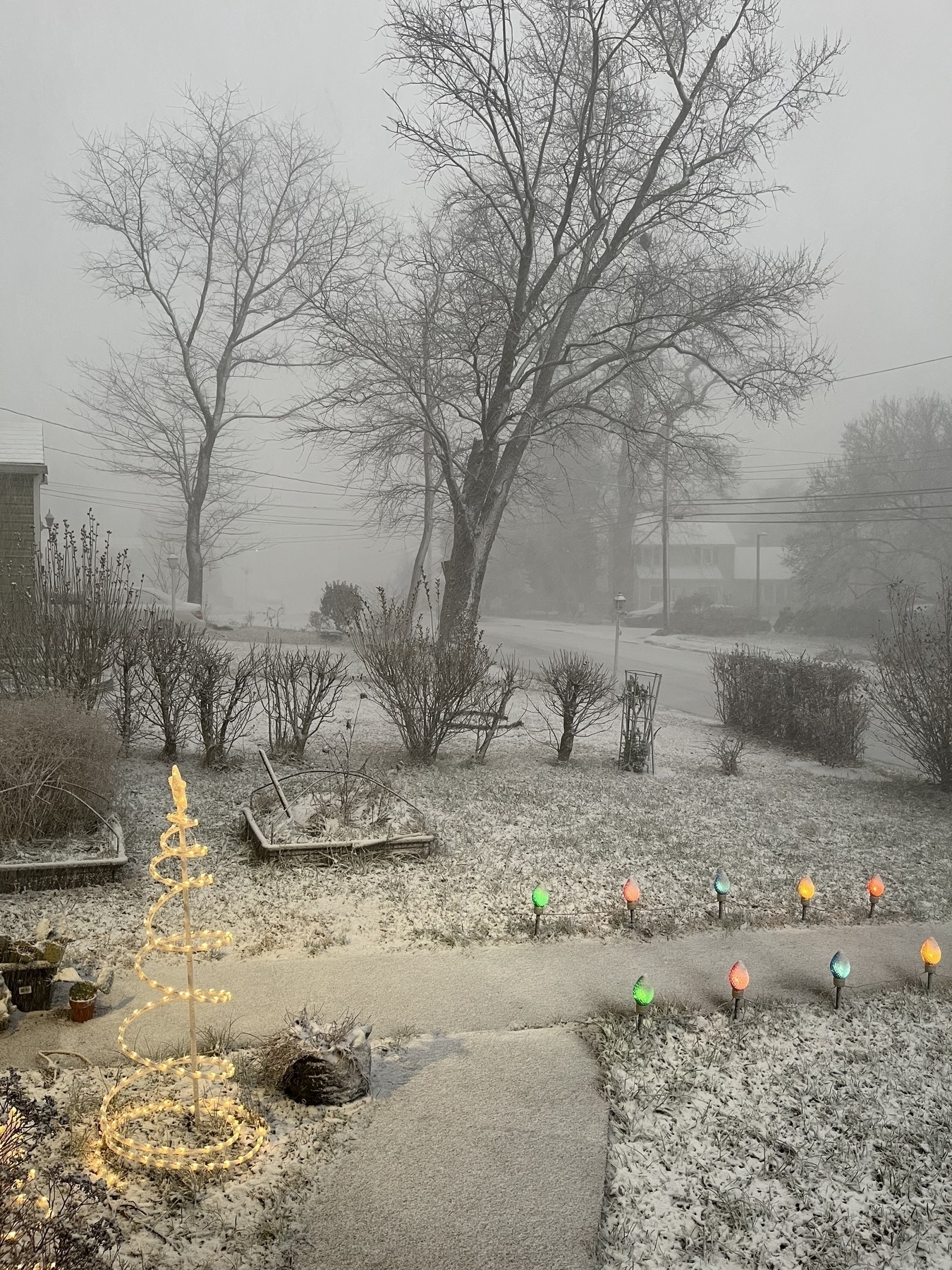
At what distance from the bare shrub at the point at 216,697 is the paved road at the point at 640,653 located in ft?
22.6

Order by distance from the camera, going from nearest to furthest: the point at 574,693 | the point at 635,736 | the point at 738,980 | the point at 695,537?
1. the point at 738,980
2. the point at 574,693
3. the point at 635,736
4. the point at 695,537

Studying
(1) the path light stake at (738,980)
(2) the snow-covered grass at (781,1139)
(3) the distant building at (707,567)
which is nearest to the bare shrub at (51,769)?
(2) the snow-covered grass at (781,1139)

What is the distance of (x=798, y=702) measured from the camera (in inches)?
412

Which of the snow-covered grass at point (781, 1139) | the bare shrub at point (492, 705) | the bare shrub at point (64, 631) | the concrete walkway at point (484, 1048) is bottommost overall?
the snow-covered grass at point (781, 1139)

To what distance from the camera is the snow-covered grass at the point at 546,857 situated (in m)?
5.10

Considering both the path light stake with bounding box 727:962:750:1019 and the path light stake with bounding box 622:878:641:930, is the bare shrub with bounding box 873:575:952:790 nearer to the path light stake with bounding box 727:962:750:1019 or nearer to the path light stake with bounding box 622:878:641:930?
the path light stake with bounding box 622:878:641:930

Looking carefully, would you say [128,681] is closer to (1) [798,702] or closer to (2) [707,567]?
(1) [798,702]

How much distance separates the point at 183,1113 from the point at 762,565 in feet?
118

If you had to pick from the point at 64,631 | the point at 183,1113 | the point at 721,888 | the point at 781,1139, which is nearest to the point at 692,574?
the point at 64,631

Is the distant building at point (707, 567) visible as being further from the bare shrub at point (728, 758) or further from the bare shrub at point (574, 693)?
the bare shrub at point (574, 693)

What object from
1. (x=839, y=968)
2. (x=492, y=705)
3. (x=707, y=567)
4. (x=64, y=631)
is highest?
(x=707, y=567)

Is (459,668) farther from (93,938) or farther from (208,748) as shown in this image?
(93,938)

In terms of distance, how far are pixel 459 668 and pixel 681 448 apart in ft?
26.0

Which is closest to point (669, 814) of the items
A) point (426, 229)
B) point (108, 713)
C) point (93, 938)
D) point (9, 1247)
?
point (93, 938)
